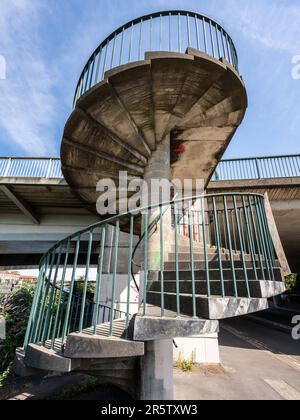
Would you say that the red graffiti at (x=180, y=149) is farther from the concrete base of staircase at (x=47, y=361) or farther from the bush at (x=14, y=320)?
the bush at (x=14, y=320)

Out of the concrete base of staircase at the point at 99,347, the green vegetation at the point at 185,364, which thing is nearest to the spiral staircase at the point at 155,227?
the concrete base of staircase at the point at 99,347

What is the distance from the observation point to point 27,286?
7.60 m

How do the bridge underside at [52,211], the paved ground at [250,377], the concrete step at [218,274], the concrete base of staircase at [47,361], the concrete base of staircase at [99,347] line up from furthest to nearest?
1. the bridge underside at [52,211]
2. the paved ground at [250,377]
3. the concrete step at [218,274]
4. the concrete base of staircase at [47,361]
5. the concrete base of staircase at [99,347]

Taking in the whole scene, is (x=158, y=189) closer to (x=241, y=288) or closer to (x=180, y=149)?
(x=180, y=149)

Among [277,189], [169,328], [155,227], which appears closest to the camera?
[169,328]

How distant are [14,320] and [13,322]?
0.07m

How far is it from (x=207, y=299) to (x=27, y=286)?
7383 millimetres

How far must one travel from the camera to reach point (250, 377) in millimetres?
5109

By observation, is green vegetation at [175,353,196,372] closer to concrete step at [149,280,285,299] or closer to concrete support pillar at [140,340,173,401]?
concrete support pillar at [140,340,173,401]

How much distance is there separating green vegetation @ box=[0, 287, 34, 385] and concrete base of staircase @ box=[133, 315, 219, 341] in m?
5.23

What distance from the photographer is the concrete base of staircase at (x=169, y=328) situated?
1915mm

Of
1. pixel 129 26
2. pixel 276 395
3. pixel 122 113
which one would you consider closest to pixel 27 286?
pixel 122 113

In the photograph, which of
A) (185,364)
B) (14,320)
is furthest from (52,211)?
(185,364)

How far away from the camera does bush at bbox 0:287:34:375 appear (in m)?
5.81
